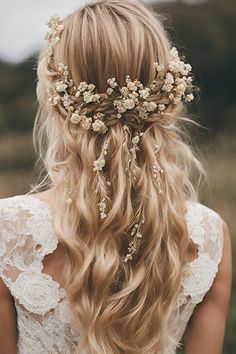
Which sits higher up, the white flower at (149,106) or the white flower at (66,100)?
the white flower at (66,100)

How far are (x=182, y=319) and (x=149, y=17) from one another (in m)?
0.92

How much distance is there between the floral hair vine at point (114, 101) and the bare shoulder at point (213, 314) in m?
0.35

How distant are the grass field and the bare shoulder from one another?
3944 millimetres

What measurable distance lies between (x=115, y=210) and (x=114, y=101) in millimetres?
315

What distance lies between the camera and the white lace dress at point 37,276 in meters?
2.65

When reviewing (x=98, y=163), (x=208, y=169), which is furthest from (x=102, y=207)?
(x=208, y=169)

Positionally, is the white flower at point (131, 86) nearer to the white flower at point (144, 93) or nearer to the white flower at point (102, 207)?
the white flower at point (144, 93)

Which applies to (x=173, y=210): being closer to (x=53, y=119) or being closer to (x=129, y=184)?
(x=129, y=184)

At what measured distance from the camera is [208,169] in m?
7.18

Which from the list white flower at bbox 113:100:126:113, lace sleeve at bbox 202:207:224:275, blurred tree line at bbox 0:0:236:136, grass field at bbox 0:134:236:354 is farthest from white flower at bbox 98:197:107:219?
blurred tree line at bbox 0:0:236:136

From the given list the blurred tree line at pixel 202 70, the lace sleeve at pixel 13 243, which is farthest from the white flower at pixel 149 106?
the blurred tree line at pixel 202 70

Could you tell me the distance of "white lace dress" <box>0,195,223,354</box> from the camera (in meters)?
2.65

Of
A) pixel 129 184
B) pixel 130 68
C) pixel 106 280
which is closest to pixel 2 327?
pixel 106 280

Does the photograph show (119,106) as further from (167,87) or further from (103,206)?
(103,206)
